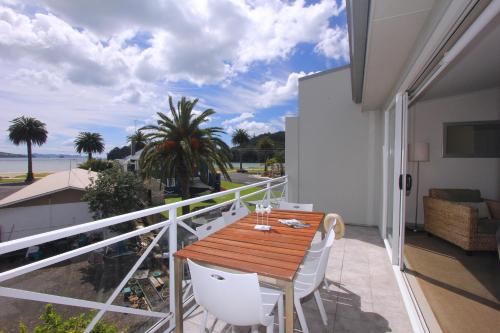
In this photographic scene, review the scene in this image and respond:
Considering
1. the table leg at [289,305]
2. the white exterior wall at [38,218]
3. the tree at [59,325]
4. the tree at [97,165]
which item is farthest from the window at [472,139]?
the tree at [97,165]

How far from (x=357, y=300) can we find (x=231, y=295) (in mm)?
1713

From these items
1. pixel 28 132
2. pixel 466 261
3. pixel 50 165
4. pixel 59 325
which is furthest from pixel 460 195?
pixel 50 165

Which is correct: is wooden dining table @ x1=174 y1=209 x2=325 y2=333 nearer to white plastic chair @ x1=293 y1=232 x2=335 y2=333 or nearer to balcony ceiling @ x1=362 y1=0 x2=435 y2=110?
white plastic chair @ x1=293 y1=232 x2=335 y2=333

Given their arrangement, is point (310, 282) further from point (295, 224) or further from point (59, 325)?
point (59, 325)

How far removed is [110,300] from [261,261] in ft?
3.18

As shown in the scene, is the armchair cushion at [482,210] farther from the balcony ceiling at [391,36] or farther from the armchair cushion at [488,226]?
the balcony ceiling at [391,36]

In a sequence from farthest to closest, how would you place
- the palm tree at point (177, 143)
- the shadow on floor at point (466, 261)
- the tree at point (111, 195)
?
the tree at point (111, 195) → the palm tree at point (177, 143) → the shadow on floor at point (466, 261)

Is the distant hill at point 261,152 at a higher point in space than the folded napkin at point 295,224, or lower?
higher

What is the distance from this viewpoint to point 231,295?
1404 millimetres

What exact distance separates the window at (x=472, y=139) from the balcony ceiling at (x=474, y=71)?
0.65 m

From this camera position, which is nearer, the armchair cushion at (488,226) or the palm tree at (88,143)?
the armchair cushion at (488,226)

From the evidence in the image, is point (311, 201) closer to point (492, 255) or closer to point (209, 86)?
point (492, 255)

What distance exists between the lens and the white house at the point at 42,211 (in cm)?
1259

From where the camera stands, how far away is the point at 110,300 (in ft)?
5.24
